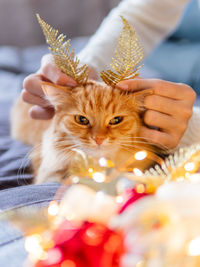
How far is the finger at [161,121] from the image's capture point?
3.27 ft

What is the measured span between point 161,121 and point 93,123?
0.82 ft

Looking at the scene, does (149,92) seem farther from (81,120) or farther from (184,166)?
(184,166)

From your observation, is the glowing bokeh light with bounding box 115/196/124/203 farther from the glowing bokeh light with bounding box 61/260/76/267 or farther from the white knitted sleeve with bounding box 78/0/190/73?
the white knitted sleeve with bounding box 78/0/190/73

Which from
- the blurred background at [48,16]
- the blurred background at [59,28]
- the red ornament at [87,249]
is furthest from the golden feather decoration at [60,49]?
the blurred background at [48,16]

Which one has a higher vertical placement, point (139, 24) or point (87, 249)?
point (139, 24)

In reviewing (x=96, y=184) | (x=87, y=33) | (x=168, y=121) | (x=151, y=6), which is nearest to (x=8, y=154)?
(x=168, y=121)

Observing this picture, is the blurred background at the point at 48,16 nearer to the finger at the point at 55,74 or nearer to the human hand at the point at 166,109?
the finger at the point at 55,74

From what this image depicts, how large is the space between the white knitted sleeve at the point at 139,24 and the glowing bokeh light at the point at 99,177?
880 mm

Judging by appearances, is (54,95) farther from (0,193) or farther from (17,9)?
(17,9)

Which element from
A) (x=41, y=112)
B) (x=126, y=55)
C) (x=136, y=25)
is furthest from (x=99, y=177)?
(x=136, y=25)

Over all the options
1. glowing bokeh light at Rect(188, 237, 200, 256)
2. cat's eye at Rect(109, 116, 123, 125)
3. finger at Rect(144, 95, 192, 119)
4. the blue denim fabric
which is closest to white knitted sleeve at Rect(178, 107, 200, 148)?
finger at Rect(144, 95, 192, 119)

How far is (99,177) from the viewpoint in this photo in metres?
0.56

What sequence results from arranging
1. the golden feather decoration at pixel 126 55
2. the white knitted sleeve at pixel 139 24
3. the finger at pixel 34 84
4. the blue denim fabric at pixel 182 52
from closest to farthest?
the golden feather decoration at pixel 126 55
the finger at pixel 34 84
the white knitted sleeve at pixel 139 24
the blue denim fabric at pixel 182 52

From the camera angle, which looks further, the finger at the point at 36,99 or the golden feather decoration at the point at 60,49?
the finger at the point at 36,99
